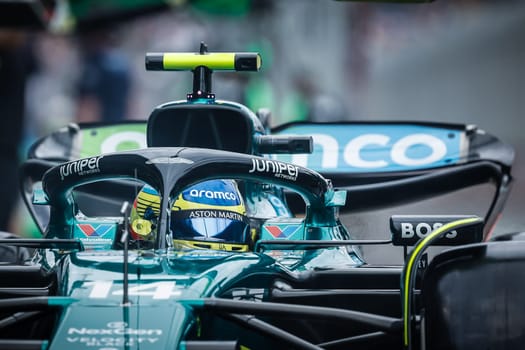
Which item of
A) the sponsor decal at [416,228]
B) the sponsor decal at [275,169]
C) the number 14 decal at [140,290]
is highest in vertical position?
the sponsor decal at [275,169]

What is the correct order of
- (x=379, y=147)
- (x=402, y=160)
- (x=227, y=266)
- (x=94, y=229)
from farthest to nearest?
(x=379, y=147)
(x=402, y=160)
(x=94, y=229)
(x=227, y=266)

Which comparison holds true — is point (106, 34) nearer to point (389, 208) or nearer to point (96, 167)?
point (389, 208)

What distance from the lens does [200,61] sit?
22.9 ft

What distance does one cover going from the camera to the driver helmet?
548 centimetres

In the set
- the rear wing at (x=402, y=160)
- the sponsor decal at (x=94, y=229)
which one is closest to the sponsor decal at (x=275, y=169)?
the sponsor decal at (x=94, y=229)

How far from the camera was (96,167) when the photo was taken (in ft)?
17.3

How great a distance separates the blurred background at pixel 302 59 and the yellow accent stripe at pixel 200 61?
15.8 feet

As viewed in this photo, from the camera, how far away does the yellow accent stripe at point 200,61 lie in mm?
6930

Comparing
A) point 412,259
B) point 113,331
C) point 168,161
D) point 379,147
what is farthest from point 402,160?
point 113,331

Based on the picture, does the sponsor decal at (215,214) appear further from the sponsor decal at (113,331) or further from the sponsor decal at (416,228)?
the sponsor decal at (113,331)

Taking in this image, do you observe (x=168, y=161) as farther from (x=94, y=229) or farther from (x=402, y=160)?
(x=402, y=160)

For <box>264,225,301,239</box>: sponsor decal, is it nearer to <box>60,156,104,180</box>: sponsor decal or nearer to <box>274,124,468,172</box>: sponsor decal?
<box>60,156,104,180</box>: sponsor decal

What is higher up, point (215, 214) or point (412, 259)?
point (215, 214)

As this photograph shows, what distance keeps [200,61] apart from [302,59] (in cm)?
996
